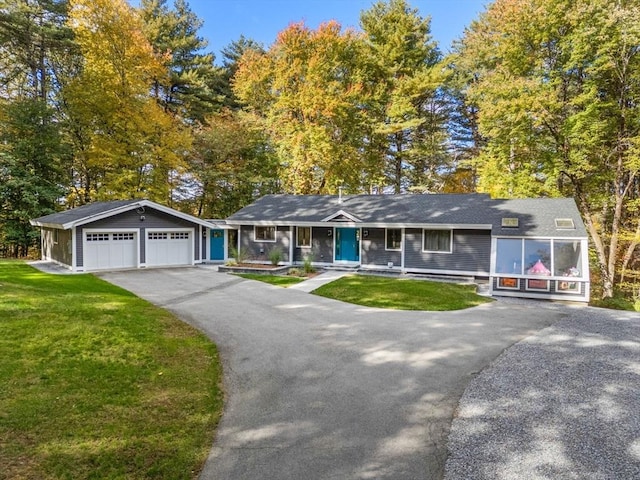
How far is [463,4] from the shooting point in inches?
902

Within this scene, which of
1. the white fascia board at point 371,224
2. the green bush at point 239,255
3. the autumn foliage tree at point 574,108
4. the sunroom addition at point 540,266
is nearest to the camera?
the sunroom addition at point 540,266

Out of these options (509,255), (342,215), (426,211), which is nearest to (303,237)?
(342,215)

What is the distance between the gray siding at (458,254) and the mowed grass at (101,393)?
35.2 feet

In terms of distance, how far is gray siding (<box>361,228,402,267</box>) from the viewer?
16.8 metres

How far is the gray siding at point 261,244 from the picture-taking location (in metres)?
18.3

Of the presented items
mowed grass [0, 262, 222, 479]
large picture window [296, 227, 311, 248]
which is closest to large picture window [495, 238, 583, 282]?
large picture window [296, 227, 311, 248]


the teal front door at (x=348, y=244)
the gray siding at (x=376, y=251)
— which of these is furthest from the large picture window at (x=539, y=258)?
the teal front door at (x=348, y=244)

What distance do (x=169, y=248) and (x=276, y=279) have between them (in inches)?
249

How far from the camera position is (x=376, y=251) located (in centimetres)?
1706

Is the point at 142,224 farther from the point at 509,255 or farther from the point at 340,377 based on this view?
the point at 509,255

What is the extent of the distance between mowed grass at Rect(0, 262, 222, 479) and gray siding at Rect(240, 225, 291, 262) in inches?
408

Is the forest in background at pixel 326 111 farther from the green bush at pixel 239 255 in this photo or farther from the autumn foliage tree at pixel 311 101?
the green bush at pixel 239 255

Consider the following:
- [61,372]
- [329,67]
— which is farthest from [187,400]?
[329,67]

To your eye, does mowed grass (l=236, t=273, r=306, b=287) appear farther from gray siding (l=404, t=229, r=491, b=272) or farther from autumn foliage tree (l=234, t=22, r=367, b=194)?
autumn foliage tree (l=234, t=22, r=367, b=194)
